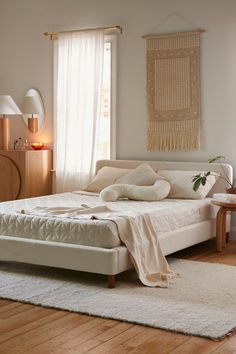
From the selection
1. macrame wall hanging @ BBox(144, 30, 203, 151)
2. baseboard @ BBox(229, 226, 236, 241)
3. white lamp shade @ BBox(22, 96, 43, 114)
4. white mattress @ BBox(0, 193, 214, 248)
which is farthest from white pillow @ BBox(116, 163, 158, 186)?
white lamp shade @ BBox(22, 96, 43, 114)

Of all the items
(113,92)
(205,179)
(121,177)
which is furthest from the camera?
(113,92)

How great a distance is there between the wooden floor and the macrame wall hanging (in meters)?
3.10

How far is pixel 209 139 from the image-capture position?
6828 mm

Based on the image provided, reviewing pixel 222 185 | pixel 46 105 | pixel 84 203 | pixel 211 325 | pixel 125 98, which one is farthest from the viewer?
pixel 46 105

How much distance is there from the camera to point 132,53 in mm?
7203

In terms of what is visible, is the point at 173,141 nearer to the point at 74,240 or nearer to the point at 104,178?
the point at 104,178

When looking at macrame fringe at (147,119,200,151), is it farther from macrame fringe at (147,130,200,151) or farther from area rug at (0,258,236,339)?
area rug at (0,258,236,339)

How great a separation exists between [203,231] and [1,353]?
3.03 metres

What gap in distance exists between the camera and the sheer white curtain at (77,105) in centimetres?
733

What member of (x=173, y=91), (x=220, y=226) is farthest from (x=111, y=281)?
(x=173, y=91)

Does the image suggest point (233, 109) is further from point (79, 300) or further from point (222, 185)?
point (79, 300)

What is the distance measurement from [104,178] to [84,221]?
1935 mm

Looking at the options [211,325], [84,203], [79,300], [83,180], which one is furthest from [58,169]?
[211,325]

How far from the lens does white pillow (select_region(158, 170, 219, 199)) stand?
6430 mm
